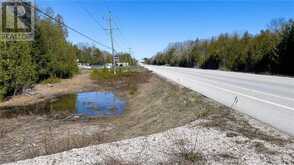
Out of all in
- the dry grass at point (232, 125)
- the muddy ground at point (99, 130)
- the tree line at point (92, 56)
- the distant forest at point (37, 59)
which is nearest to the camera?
the dry grass at point (232, 125)

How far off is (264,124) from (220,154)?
2.69 m

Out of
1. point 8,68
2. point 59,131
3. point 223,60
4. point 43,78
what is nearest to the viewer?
point 59,131

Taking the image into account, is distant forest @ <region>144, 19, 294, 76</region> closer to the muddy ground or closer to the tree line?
the muddy ground

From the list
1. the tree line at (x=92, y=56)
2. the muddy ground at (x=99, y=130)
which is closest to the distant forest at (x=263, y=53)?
the muddy ground at (x=99, y=130)

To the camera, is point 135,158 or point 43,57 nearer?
point 135,158

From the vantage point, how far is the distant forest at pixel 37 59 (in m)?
21.2

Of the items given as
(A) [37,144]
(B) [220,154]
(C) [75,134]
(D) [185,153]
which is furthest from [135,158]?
(C) [75,134]

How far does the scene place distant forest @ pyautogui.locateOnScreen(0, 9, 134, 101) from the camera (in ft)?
69.5

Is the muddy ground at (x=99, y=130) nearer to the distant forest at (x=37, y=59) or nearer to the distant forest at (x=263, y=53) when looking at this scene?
the distant forest at (x=37, y=59)

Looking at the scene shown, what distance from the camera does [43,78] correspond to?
34875 mm

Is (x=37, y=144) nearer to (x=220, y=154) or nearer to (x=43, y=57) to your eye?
(x=220, y=154)

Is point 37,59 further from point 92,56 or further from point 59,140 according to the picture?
point 92,56

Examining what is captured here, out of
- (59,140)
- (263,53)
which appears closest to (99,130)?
(59,140)

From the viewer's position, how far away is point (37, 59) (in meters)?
31.8
